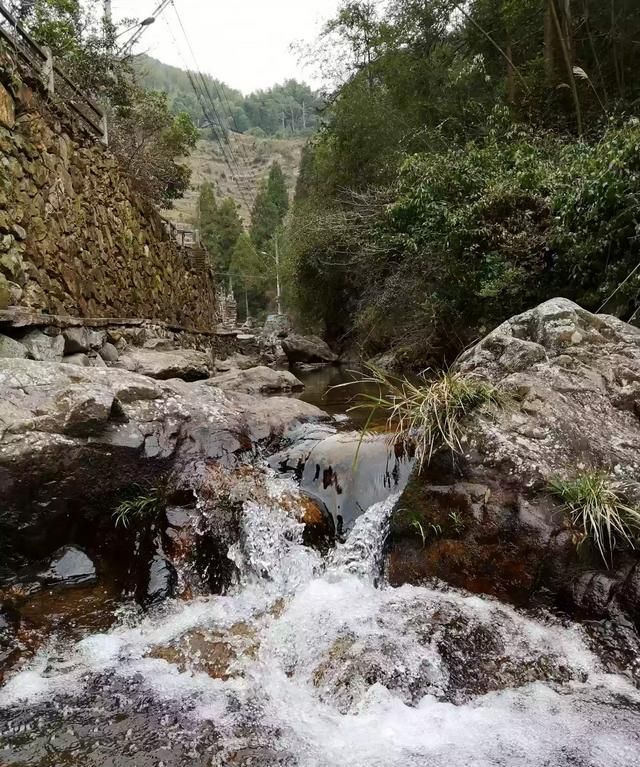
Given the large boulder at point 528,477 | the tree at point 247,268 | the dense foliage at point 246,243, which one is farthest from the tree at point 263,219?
the large boulder at point 528,477

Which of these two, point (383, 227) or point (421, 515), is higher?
point (383, 227)

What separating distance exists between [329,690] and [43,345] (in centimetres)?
468

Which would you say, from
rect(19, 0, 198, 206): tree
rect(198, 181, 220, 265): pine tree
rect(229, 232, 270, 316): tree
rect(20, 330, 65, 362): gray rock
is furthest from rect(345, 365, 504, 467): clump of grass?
rect(198, 181, 220, 265): pine tree

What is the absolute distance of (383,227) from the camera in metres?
10.9

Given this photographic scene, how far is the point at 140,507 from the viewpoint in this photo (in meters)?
4.04

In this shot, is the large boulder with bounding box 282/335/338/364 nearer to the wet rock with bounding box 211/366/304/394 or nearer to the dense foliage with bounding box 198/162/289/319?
the wet rock with bounding box 211/366/304/394

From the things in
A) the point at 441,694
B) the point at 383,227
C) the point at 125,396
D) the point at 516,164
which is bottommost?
the point at 441,694

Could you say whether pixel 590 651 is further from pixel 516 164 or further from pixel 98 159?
pixel 98 159

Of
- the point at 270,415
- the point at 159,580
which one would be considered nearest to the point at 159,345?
the point at 270,415

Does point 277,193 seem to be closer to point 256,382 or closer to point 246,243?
point 246,243

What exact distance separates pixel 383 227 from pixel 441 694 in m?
9.55

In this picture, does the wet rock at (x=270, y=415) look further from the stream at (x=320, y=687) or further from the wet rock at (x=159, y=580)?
the stream at (x=320, y=687)

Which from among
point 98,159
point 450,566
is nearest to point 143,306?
point 98,159

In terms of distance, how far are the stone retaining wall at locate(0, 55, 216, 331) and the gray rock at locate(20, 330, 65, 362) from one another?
1.32ft
